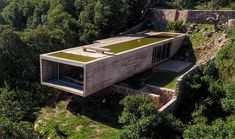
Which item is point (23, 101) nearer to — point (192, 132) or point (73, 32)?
point (73, 32)

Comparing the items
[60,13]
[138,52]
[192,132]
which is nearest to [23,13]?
[60,13]

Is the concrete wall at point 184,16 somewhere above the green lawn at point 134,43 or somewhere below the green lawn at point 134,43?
above

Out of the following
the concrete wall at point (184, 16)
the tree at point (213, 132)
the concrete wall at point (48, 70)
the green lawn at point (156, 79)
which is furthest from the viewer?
the concrete wall at point (184, 16)

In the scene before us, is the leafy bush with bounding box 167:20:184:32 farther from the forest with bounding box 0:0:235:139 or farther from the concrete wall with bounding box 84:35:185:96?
the concrete wall with bounding box 84:35:185:96

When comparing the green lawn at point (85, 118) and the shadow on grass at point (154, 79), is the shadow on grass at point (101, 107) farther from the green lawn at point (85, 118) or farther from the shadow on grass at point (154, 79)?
the shadow on grass at point (154, 79)

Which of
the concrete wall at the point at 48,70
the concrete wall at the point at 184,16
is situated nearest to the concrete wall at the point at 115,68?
the concrete wall at the point at 48,70
